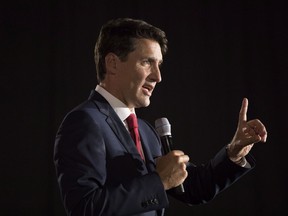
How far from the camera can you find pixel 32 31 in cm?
321

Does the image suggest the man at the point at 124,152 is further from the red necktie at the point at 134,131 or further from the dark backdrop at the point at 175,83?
the dark backdrop at the point at 175,83

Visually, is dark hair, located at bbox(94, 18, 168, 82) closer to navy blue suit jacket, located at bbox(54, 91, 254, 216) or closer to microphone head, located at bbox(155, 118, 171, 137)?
navy blue suit jacket, located at bbox(54, 91, 254, 216)

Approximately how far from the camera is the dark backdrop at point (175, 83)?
9.94ft

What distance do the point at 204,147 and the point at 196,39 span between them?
1.04 meters

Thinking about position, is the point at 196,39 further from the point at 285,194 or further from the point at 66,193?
the point at 66,193

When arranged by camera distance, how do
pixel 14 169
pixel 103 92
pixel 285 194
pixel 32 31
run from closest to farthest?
pixel 103 92, pixel 14 169, pixel 32 31, pixel 285 194

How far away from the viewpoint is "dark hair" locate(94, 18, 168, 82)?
1.49 metres

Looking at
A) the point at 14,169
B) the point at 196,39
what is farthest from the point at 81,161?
the point at 196,39

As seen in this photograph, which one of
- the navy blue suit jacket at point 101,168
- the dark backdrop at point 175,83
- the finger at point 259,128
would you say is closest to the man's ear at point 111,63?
the navy blue suit jacket at point 101,168

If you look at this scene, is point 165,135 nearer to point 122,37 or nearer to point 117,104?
point 117,104

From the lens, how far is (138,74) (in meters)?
1.46

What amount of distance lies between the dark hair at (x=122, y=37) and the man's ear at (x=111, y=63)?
0.02 metres

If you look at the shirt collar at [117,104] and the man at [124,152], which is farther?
the shirt collar at [117,104]

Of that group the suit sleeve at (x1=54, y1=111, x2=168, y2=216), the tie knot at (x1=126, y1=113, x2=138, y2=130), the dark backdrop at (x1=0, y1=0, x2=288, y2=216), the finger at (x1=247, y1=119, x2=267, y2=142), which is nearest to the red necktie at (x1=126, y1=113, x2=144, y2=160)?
the tie knot at (x1=126, y1=113, x2=138, y2=130)
